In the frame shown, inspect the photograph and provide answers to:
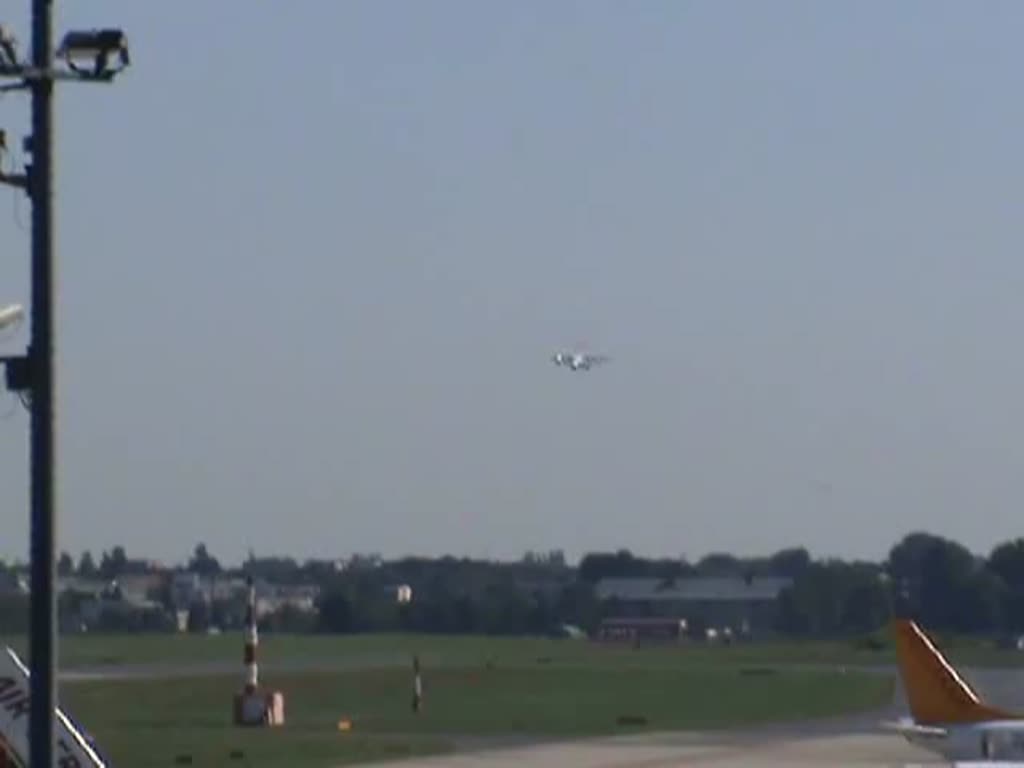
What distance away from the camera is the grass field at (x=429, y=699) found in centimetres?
4866

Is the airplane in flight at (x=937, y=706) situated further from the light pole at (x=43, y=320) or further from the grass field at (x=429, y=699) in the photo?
the light pole at (x=43, y=320)

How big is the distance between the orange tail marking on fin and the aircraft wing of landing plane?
26.0m

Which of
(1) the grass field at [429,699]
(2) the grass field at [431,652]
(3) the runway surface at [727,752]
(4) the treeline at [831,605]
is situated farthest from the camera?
(4) the treeline at [831,605]

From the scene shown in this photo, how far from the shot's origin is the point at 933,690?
43812 millimetres

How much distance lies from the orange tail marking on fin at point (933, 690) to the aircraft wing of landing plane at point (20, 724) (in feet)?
85.3

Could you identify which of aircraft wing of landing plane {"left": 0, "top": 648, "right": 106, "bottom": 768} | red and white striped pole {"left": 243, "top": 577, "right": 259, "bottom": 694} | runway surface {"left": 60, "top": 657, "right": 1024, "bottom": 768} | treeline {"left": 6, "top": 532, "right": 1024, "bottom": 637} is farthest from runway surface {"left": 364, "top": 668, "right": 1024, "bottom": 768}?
treeline {"left": 6, "top": 532, "right": 1024, "bottom": 637}

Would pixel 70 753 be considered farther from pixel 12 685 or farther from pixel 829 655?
pixel 829 655

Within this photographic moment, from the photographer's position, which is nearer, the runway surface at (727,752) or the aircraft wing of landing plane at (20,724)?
the aircraft wing of landing plane at (20,724)

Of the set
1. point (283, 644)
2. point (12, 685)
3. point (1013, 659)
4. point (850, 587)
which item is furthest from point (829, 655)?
A: point (12, 685)

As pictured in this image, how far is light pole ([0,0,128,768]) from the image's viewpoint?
17.1 meters

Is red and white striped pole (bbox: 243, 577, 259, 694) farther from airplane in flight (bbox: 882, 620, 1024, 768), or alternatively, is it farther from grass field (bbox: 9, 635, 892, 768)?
airplane in flight (bbox: 882, 620, 1024, 768)

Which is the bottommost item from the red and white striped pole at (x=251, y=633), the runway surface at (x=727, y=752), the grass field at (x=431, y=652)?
the runway surface at (x=727, y=752)

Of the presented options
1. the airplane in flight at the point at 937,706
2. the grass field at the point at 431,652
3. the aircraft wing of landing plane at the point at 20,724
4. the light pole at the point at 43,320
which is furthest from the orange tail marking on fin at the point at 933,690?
the grass field at the point at 431,652

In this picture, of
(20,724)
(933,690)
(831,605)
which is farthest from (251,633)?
(831,605)
